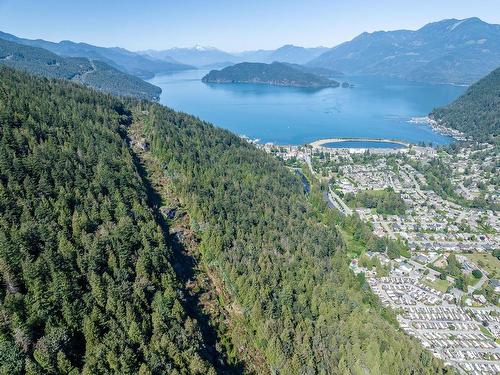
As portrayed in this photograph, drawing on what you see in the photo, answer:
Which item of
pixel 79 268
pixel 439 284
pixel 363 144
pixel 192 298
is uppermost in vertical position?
pixel 79 268

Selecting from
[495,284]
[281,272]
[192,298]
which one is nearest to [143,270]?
[192,298]

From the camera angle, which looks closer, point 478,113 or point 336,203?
point 336,203

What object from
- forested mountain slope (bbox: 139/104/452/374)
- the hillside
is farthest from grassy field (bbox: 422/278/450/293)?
the hillside

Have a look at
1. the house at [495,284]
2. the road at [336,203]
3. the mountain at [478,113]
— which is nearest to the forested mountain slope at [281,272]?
the road at [336,203]

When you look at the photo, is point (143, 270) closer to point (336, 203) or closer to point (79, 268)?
point (79, 268)

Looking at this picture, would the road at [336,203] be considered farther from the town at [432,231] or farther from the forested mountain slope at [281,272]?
the forested mountain slope at [281,272]

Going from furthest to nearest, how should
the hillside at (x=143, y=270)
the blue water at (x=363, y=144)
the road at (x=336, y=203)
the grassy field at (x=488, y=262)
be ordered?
1. the blue water at (x=363, y=144)
2. the road at (x=336, y=203)
3. the grassy field at (x=488, y=262)
4. the hillside at (x=143, y=270)
